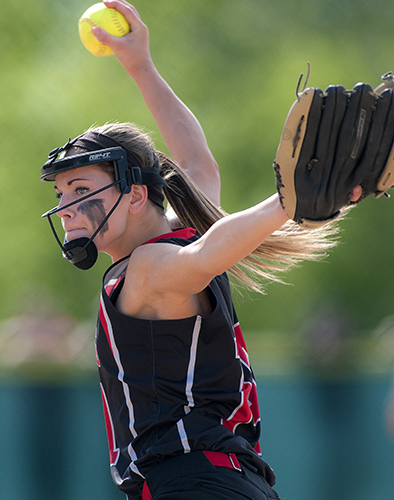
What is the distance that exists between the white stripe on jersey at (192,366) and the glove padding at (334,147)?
54 centimetres

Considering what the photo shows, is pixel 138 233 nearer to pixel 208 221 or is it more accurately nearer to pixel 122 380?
pixel 208 221

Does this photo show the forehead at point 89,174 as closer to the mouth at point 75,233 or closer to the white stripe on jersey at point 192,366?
the mouth at point 75,233

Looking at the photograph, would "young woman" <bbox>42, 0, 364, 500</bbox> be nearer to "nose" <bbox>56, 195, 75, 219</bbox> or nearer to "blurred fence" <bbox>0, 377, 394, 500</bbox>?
"nose" <bbox>56, 195, 75, 219</bbox>

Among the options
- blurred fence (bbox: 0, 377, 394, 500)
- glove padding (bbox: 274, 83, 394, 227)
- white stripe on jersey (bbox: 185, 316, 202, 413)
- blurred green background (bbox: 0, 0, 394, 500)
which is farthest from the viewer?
blurred green background (bbox: 0, 0, 394, 500)

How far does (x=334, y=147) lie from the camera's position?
6.51ft

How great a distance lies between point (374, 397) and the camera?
5.49 metres

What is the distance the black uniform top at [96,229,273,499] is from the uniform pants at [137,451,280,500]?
0.03 metres

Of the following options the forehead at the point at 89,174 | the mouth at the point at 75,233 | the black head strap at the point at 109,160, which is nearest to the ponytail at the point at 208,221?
the black head strap at the point at 109,160

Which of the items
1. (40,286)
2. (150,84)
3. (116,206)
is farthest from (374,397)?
Result: (40,286)

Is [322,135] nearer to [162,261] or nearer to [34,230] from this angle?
[162,261]

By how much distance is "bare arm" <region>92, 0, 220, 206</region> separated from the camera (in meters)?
3.30

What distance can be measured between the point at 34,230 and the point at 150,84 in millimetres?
9184

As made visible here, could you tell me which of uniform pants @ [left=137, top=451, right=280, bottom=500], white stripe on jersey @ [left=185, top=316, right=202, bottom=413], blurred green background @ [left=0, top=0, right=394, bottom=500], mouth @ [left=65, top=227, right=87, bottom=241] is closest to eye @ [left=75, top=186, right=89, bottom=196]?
mouth @ [left=65, top=227, right=87, bottom=241]

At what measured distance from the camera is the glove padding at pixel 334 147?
1.96m
